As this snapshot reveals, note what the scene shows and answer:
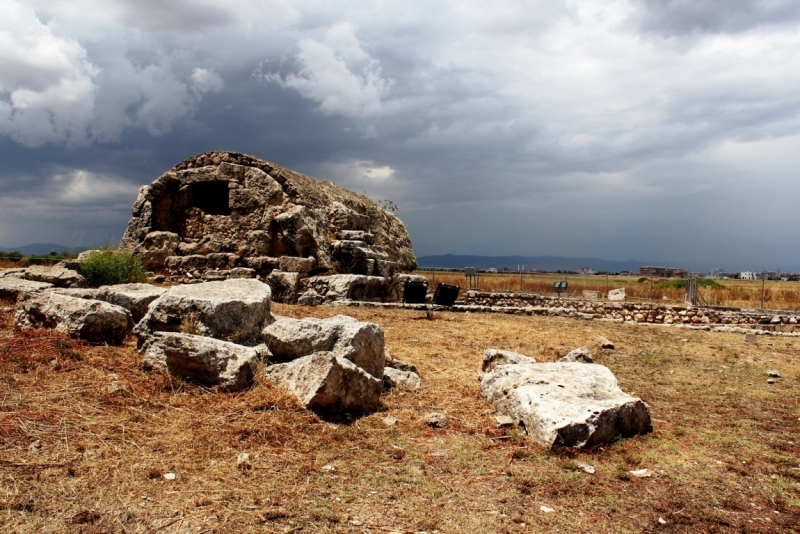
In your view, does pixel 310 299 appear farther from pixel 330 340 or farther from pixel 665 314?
pixel 665 314

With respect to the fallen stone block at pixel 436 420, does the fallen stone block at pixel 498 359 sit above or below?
above

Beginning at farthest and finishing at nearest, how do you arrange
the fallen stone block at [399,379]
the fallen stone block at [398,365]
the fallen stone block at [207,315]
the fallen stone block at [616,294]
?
the fallen stone block at [616,294] → the fallen stone block at [398,365] → the fallen stone block at [399,379] → the fallen stone block at [207,315]

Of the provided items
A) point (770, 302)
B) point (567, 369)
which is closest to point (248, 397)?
point (567, 369)

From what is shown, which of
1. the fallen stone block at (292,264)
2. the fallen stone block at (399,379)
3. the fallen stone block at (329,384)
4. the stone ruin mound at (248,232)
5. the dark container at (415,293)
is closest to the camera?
the fallen stone block at (329,384)

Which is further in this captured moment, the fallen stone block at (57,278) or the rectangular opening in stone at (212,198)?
the rectangular opening in stone at (212,198)

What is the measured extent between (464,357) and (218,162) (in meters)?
11.4

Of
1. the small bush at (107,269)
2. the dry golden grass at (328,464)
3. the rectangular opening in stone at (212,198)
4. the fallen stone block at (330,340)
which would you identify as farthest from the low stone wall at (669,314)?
the fallen stone block at (330,340)

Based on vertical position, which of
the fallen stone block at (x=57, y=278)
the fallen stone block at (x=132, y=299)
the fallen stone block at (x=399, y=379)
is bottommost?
the fallen stone block at (x=399, y=379)

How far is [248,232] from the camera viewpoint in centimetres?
1575

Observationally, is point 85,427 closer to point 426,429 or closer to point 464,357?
point 426,429

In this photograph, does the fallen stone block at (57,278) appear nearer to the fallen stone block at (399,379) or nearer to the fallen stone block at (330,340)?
the fallen stone block at (330,340)

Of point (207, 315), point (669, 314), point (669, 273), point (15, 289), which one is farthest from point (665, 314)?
point (669, 273)

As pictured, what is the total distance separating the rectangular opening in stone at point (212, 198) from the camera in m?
17.0

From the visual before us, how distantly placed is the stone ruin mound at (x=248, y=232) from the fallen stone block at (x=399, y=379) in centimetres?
817
